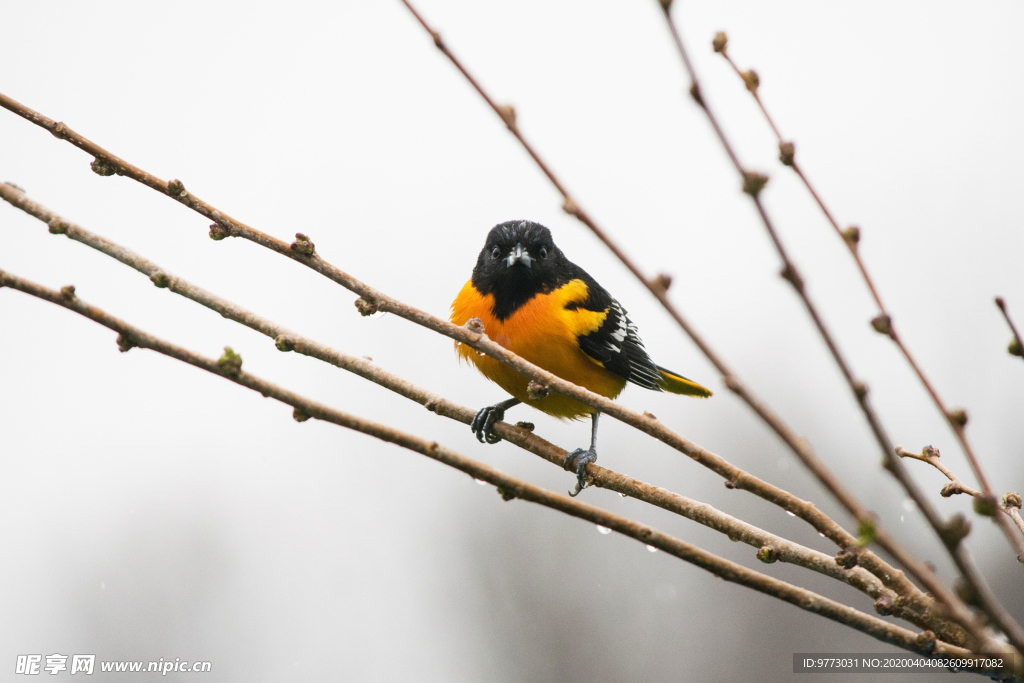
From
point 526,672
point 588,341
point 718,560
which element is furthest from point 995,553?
point 718,560

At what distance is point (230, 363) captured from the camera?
5.42 ft

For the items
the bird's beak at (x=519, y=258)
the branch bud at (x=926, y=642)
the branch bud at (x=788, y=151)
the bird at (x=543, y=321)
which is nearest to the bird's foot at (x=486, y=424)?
the bird at (x=543, y=321)

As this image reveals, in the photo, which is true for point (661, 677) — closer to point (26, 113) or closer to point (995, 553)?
point (995, 553)

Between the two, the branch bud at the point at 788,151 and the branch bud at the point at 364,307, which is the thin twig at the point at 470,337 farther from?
the branch bud at the point at 788,151

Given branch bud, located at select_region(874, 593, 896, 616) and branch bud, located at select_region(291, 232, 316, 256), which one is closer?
branch bud, located at select_region(874, 593, 896, 616)

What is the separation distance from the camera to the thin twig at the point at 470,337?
6.34ft

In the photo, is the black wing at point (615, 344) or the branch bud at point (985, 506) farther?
the black wing at point (615, 344)

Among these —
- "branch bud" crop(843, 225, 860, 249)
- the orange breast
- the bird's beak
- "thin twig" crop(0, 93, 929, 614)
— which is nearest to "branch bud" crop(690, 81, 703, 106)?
"branch bud" crop(843, 225, 860, 249)

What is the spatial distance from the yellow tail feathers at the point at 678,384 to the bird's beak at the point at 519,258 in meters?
1.29

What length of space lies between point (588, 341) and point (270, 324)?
2664 mm

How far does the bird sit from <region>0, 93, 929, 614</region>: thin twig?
1.79 metres

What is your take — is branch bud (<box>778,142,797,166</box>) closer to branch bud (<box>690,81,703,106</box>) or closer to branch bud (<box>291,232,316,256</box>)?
branch bud (<box>690,81,703,106</box>)

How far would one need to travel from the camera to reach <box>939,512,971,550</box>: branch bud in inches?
39.0

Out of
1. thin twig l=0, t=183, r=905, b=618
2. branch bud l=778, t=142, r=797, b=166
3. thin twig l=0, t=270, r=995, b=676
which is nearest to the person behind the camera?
branch bud l=778, t=142, r=797, b=166
